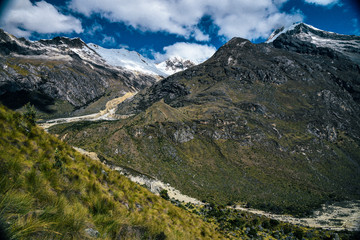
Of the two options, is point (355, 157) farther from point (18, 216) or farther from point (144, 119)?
point (18, 216)

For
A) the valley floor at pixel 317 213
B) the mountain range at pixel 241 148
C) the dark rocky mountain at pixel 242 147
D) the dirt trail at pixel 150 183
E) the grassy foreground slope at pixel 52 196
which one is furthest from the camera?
the dark rocky mountain at pixel 242 147

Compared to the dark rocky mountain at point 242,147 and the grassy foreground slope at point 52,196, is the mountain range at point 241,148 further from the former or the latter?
the grassy foreground slope at point 52,196

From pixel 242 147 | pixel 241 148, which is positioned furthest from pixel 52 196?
pixel 242 147

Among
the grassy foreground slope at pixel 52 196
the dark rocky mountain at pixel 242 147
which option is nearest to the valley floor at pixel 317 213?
the dark rocky mountain at pixel 242 147

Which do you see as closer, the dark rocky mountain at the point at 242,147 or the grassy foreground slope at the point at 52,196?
the grassy foreground slope at the point at 52,196

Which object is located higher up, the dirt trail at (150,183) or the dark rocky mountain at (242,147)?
the dark rocky mountain at (242,147)

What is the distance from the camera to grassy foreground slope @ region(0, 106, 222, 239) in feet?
8.42

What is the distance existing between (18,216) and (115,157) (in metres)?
95.6

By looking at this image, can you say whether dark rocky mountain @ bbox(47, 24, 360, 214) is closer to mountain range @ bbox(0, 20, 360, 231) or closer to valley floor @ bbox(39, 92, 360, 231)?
mountain range @ bbox(0, 20, 360, 231)

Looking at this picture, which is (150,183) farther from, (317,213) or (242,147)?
(317,213)

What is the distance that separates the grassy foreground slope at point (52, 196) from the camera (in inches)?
101

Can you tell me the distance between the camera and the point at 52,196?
3658 mm

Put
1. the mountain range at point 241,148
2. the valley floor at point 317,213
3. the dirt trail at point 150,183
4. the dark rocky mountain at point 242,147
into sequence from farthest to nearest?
1. the dark rocky mountain at point 242,147
2. the mountain range at point 241,148
3. the dirt trail at point 150,183
4. the valley floor at point 317,213

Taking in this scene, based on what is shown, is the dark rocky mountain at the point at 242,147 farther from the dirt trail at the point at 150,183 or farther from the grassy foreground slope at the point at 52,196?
the grassy foreground slope at the point at 52,196
